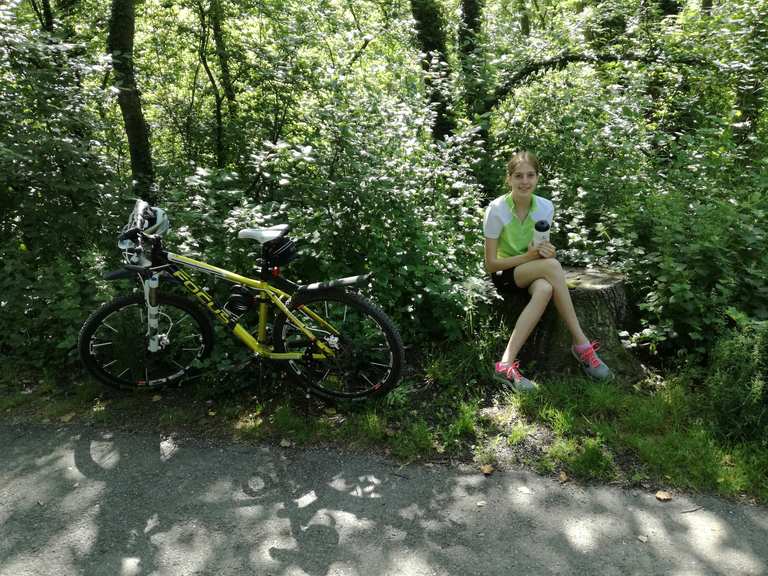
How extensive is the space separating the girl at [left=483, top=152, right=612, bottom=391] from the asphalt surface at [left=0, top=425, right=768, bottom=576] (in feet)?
3.62

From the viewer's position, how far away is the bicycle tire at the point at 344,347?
4.00 meters

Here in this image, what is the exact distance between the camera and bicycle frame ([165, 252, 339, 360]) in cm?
405

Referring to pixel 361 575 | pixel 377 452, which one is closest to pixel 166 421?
pixel 377 452

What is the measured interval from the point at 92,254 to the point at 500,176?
14.2 feet

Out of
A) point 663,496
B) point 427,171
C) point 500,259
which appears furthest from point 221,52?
point 663,496

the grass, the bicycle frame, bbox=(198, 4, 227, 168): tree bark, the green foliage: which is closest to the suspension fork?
the bicycle frame

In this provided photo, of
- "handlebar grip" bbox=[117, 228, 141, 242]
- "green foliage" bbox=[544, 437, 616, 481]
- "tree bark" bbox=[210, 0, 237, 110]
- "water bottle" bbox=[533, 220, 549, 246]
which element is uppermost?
"tree bark" bbox=[210, 0, 237, 110]

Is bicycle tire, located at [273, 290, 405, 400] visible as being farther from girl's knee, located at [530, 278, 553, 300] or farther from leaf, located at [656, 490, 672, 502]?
leaf, located at [656, 490, 672, 502]

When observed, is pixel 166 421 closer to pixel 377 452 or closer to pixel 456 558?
pixel 377 452

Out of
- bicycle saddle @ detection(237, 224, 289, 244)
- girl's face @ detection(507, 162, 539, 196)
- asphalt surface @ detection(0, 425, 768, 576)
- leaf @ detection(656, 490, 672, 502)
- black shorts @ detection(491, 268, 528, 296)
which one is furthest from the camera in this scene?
black shorts @ detection(491, 268, 528, 296)

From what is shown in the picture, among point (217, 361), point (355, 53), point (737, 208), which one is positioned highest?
point (355, 53)

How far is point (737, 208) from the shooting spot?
4.82 meters

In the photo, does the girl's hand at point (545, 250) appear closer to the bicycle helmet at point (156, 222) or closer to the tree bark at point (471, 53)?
the bicycle helmet at point (156, 222)

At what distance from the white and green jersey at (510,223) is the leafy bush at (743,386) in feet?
4.78
